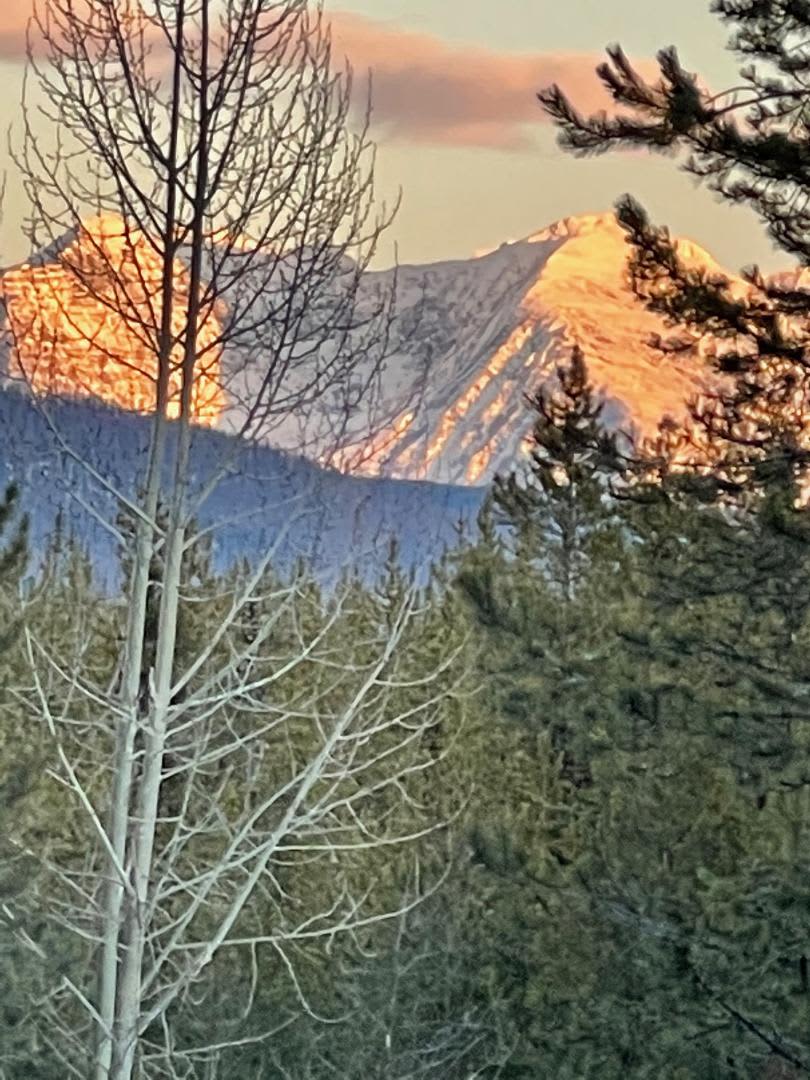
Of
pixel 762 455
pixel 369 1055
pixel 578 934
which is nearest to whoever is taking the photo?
pixel 762 455

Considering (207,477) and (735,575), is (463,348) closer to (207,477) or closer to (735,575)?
(735,575)

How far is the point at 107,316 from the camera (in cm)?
566

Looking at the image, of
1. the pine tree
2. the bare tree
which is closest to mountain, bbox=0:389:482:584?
the bare tree

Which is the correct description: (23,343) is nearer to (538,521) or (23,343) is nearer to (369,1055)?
(369,1055)

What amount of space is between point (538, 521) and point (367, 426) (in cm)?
1494

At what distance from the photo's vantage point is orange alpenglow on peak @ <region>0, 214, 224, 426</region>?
18.4ft

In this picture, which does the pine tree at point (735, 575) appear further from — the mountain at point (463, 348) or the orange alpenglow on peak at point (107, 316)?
the orange alpenglow on peak at point (107, 316)

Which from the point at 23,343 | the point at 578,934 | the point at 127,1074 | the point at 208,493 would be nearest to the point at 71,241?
the point at 23,343

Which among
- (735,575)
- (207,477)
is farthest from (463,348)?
(207,477)

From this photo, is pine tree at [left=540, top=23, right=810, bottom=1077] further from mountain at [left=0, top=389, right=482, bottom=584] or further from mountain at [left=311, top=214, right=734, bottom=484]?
mountain at [left=0, top=389, right=482, bottom=584]

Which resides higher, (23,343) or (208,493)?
(23,343)

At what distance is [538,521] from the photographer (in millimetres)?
20547

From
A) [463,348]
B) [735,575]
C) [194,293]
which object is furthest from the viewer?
[463,348]

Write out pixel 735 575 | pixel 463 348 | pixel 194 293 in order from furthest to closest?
pixel 463 348 < pixel 735 575 < pixel 194 293
